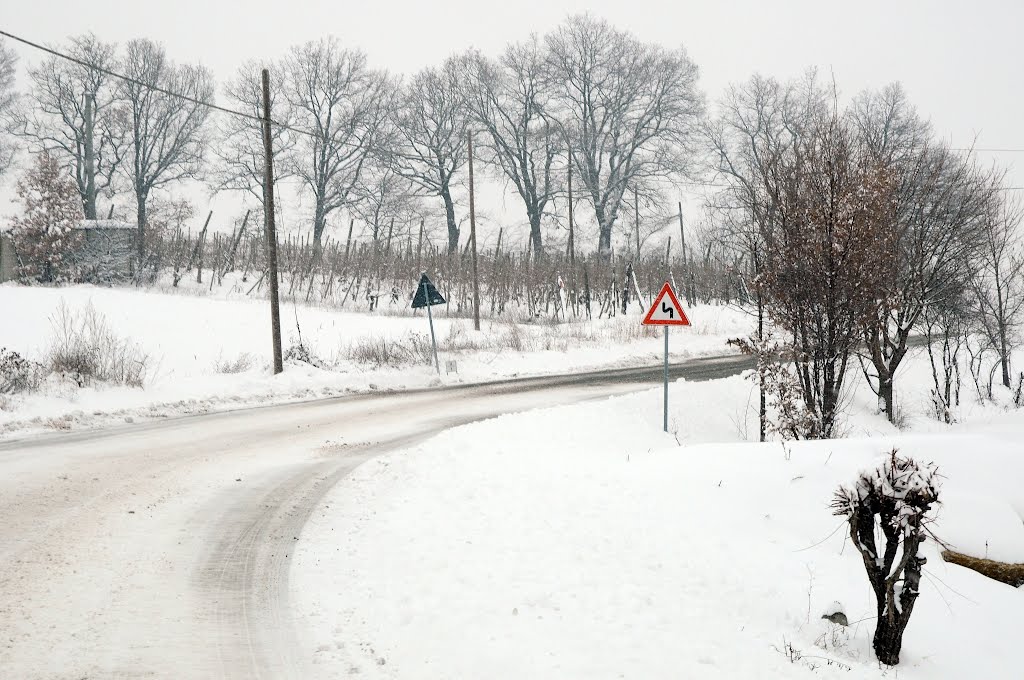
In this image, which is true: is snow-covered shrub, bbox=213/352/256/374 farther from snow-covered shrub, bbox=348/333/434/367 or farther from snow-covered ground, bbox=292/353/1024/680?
snow-covered ground, bbox=292/353/1024/680

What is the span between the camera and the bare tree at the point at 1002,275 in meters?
21.6

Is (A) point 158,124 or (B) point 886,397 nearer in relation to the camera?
(B) point 886,397

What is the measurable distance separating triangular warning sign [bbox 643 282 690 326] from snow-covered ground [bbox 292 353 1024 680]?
3.79 meters

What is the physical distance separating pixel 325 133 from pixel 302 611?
1689 inches

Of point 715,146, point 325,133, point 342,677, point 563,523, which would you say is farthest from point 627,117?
point 342,677

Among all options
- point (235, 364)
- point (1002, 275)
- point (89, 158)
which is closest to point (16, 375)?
point (235, 364)

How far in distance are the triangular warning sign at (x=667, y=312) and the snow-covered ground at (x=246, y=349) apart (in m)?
7.75

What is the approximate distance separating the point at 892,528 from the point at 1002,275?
2805 centimetres

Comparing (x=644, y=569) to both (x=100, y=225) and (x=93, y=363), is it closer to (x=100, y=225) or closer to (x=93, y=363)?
(x=93, y=363)

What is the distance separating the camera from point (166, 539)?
643 centimetres

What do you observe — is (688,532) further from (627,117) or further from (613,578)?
(627,117)

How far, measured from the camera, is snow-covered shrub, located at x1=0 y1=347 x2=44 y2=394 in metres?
12.8

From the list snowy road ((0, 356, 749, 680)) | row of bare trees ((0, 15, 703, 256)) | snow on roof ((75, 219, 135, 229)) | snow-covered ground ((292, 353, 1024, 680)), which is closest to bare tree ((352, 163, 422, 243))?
row of bare trees ((0, 15, 703, 256))

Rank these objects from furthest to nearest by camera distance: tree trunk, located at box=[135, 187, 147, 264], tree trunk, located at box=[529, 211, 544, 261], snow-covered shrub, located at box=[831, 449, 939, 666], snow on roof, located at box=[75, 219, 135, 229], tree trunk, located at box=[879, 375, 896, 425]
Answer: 1. tree trunk, located at box=[529, 211, 544, 261]
2. tree trunk, located at box=[135, 187, 147, 264]
3. snow on roof, located at box=[75, 219, 135, 229]
4. tree trunk, located at box=[879, 375, 896, 425]
5. snow-covered shrub, located at box=[831, 449, 939, 666]
